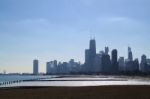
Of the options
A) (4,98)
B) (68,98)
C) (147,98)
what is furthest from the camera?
(4,98)

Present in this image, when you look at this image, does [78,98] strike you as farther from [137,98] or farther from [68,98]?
[137,98]

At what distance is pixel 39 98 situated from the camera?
39.1m

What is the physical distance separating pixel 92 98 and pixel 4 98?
11.9 metres

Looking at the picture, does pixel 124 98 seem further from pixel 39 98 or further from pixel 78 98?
pixel 39 98

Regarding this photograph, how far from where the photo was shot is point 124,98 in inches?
1457

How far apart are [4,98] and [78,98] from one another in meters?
10.1

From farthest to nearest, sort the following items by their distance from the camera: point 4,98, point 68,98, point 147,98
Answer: point 4,98, point 68,98, point 147,98

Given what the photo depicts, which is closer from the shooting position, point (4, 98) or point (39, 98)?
point (39, 98)

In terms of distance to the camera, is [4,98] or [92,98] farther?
[4,98]

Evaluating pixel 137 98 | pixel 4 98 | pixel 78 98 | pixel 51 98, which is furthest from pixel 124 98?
pixel 4 98

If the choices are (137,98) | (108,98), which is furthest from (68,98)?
(137,98)

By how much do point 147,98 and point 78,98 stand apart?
7.94 meters

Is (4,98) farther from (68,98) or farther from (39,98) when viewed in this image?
(68,98)

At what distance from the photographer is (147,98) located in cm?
3616
